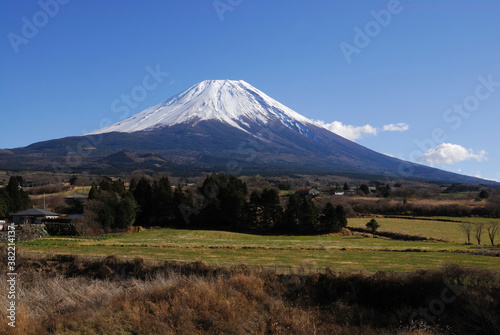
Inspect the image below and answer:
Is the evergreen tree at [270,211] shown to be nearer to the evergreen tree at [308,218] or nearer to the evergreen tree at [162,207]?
the evergreen tree at [308,218]

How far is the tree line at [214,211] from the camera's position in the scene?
118 feet

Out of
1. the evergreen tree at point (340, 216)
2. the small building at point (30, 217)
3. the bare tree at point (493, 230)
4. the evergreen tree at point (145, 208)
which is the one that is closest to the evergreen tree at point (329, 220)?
the evergreen tree at point (340, 216)

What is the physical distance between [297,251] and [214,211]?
18.4 metres

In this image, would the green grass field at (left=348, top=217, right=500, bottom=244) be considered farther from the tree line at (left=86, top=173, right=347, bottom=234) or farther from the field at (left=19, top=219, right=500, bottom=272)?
the tree line at (left=86, top=173, right=347, bottom=234)

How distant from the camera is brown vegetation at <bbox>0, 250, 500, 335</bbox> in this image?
11.3 meters

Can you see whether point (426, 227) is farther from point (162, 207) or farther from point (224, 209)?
point (162, 207)

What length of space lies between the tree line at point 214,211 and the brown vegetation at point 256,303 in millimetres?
20966

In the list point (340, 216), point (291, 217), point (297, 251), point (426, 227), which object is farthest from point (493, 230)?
point (297, 251)

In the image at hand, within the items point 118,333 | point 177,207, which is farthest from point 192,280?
point 177,207

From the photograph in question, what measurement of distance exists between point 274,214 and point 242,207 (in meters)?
3.35

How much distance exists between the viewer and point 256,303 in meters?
12.8

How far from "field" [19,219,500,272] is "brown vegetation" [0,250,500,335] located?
2117 mm

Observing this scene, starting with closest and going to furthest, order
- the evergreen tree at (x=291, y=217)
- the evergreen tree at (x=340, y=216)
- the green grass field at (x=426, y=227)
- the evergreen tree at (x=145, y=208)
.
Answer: the green grass field at (x=426, y=227)
the evergreen tree at (x=340, y=216)
the evergreen tree at (x=291, y=217)
the evergreen tree at (x=145, y=208)

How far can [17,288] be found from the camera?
14188mm
